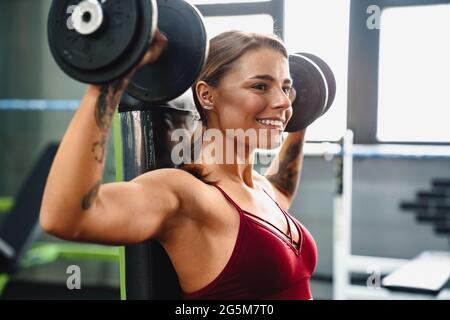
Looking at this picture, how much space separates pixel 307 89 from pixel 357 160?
6.37 ft

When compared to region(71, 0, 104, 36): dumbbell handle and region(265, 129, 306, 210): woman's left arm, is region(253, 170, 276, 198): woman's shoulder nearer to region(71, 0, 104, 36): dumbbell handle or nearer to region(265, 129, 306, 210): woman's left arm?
region(265, 129, 306, 210): woman's left arm

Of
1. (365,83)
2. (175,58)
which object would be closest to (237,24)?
(175,58)

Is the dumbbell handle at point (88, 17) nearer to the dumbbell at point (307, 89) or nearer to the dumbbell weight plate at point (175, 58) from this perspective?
the dumbbell weight plate at point (175, 58)

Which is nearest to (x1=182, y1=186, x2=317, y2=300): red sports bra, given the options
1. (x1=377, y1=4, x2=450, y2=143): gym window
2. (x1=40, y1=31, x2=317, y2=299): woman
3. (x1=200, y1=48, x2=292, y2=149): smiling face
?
(x1=40, y1=31, x2=317, y2=299): woman

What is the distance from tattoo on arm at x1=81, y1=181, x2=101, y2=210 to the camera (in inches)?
26.7

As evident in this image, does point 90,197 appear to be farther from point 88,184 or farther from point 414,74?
point 414,74

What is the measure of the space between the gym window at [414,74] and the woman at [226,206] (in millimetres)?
1612

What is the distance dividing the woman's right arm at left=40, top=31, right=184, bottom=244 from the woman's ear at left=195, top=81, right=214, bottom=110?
230 millimetres

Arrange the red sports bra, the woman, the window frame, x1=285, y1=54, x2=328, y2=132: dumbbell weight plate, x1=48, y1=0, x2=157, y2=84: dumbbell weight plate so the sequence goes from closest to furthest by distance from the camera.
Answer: x1=48, y1=0, x2=157, y2=84: dumbbell weight plate < the woman < the red sports bra < x1=285, y1=54, x2=328, y2=132: dumbbell weight plate < the window frame

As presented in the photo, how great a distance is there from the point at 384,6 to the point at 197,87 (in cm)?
188

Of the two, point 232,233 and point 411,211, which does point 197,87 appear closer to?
point 232,233

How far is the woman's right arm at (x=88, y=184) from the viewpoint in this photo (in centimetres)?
67
